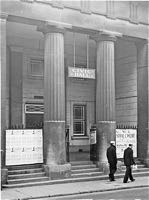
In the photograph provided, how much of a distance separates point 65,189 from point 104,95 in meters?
5.21

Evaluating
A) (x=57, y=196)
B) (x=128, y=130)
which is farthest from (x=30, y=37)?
(x=57, y=196)

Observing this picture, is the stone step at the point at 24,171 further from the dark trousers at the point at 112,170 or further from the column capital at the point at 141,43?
the column capital at the point at 141,43

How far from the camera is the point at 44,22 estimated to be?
52.5 ft

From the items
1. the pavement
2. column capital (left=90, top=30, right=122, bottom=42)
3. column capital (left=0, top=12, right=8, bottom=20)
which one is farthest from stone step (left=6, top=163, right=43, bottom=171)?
column capital (left=90, top=30, right=122, bottom=42)

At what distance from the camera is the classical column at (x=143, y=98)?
18.9 meters

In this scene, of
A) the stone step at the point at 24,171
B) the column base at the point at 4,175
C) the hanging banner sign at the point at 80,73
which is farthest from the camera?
the hanging banner sign at the point at 80,73

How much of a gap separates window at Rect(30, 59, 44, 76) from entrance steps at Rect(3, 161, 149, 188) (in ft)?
21.5

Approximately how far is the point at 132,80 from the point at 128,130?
3.44m

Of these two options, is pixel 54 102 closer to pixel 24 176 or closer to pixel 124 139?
pixel 24 176

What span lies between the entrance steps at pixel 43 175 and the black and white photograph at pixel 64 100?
4cm

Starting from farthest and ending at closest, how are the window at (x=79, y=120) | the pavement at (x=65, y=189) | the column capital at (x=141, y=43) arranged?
the window at (x=79, y=120) < the column capital at (x=141, y=43) < the pavement at (x=65, y=189)

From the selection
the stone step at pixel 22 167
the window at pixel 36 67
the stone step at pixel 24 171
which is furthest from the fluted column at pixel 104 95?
the window at pixel 36 67

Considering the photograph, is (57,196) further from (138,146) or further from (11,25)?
(11,25)

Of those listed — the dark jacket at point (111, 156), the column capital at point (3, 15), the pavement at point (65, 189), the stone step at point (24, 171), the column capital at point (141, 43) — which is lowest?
the pavement at point (65, 189)
